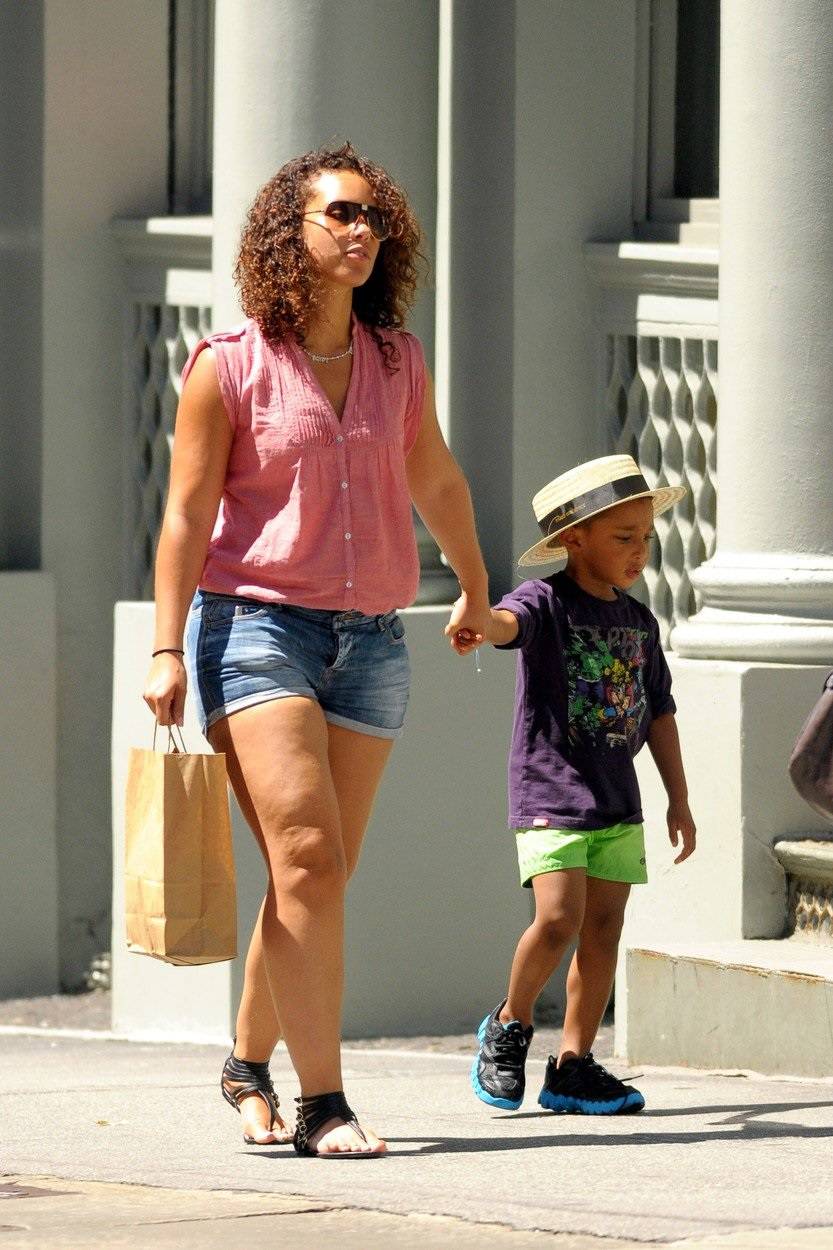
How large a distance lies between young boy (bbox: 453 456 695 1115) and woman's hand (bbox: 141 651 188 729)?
35.7 inches

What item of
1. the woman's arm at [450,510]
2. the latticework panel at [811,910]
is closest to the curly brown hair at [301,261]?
the woman's arm at [450,510]

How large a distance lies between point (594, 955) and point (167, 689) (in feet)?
4.39

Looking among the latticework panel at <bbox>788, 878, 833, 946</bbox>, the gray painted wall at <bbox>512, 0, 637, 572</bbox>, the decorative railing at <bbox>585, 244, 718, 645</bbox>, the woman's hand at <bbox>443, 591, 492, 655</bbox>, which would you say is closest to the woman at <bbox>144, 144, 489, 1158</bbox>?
the woman's hand at <bbox>443, 591, 492, 655</bbox>

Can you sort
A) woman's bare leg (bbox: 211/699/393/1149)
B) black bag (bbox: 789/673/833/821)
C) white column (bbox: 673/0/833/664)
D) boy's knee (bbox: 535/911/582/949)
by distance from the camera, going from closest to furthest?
woman's bare leg (bbox: 211/699/393/1149) < black bag (bbox: 789/673/833/821) < boy's knee (bbox: 535/911/582/949) < white column (bbox: 673/0/833/664)

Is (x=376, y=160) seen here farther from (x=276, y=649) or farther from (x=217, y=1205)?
(x=217, y=1205)

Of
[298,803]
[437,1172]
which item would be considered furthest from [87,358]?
[437,1172]

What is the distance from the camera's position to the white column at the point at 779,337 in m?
7.25

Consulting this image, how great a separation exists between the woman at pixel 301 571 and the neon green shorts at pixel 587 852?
1.93ft

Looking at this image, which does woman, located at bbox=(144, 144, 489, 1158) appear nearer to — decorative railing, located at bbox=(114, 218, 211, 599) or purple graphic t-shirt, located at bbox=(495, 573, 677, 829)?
purple graphic t-shirt, located at bbox=(495, 573, 677, 829)

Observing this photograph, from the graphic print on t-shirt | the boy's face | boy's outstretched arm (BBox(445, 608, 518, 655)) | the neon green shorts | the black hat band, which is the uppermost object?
the black hat band

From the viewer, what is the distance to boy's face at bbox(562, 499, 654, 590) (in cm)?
592

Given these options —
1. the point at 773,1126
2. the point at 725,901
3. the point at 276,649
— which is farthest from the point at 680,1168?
the point at 725,901

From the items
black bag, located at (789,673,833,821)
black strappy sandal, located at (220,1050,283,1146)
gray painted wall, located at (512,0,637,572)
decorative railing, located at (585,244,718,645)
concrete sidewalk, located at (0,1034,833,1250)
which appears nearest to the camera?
concrete sidewalk, located at (0,1034,833,1250)

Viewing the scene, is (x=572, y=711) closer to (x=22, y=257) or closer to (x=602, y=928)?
(x=602, y=928)
